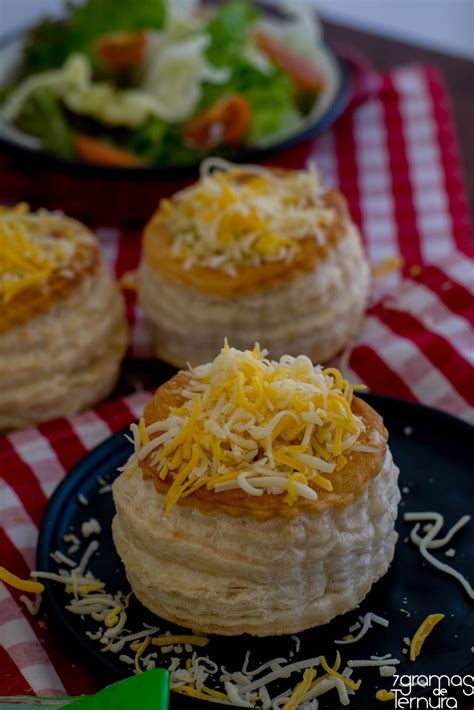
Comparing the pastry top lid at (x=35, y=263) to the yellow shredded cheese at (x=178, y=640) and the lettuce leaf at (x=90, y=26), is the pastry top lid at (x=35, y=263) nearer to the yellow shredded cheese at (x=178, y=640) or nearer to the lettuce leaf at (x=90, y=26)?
the yellow shredded cheese at (x=178, y=640)

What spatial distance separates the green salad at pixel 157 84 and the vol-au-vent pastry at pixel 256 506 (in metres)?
2.16

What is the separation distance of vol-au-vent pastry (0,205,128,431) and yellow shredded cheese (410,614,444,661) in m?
1.32

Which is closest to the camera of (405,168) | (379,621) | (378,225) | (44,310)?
(379,621)

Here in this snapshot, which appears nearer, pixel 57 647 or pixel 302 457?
pixel 302 457

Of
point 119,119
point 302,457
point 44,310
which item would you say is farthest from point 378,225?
point 302,457

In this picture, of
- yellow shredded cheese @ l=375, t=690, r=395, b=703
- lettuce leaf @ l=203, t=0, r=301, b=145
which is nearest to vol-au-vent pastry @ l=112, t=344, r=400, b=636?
yellow shredded cheese @ l=375, t=690, r=395, b=703

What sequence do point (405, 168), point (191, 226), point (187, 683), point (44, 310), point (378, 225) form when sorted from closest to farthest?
point (187, 683), point (44, 310), point (191, 226), point (378, 225), point (405, 168)

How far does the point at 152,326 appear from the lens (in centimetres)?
331

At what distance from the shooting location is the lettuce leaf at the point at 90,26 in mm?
4637

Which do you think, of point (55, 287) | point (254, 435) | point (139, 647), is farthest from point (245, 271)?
point (139, 647)

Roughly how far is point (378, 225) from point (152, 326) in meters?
1.34

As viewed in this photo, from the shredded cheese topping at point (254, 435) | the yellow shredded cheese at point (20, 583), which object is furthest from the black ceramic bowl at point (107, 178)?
the yellow shredded cheese at point (20, 583)

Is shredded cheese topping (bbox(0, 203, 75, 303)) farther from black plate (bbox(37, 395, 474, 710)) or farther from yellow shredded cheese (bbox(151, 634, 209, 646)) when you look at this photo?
yellow shredded cheese (bbox(151, 634, 209, 646))

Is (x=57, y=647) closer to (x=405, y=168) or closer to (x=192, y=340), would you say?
(x=192, y=340)
